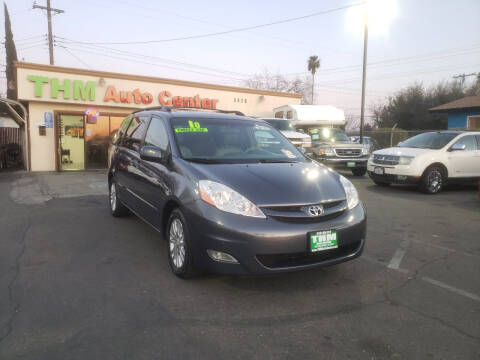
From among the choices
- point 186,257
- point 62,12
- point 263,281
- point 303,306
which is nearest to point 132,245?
point 186,257

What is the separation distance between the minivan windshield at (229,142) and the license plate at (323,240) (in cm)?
122

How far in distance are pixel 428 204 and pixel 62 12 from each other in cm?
2550

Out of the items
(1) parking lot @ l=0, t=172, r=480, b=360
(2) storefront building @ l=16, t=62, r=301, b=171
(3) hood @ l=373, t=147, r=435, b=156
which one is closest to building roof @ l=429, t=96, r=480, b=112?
(3) hood @ l=373, t=147, r=435, b=156

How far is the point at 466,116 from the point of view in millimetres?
25969

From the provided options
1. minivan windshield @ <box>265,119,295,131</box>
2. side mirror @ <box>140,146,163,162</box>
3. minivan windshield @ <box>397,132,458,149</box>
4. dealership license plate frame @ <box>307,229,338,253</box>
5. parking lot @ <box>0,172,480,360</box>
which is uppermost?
minivan windshield @ <box>265,119,295,131</box>

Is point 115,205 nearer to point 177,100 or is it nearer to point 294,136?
point 294,136

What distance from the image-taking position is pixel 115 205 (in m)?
6.34

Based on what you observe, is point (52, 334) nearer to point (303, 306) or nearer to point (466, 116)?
point (303, 306)

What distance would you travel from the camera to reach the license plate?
10.4 ft

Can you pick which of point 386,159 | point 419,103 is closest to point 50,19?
point 386,159

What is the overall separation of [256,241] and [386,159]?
7.81 m

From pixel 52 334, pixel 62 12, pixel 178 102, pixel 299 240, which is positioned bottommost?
pixel 52 334

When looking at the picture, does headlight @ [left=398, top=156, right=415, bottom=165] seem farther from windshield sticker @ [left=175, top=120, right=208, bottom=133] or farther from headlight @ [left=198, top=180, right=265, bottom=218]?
headlight @ [left=198, top=180, right=265, bottom=218]

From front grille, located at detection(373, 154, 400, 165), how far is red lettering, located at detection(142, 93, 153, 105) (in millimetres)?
10461
